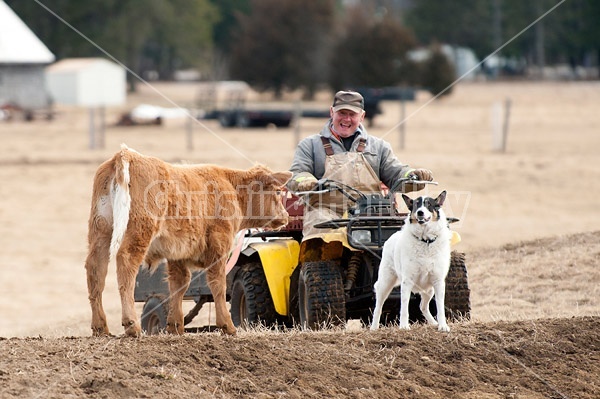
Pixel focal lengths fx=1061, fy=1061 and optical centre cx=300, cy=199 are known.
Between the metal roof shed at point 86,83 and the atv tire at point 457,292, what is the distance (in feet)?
174

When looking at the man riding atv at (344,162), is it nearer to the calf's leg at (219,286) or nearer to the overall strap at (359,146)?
the overall strap at (359,146)

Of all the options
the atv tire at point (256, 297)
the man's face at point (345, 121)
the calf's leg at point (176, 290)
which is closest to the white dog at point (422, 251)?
the man's face at point (345, 121)

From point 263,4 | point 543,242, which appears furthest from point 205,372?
point 263,4

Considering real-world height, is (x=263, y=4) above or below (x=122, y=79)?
above

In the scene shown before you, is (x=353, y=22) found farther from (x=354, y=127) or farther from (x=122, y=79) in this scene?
(x=354, y=127)

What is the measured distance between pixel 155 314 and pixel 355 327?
2.17 meters

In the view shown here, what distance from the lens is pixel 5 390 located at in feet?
20.1

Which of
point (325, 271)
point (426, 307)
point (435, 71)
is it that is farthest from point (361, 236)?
point (435, 71)

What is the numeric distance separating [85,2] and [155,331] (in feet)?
237

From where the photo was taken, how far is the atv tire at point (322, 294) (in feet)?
29.1

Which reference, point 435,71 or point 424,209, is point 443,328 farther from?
point 435,71

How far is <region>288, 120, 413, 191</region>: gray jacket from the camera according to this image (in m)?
9.67

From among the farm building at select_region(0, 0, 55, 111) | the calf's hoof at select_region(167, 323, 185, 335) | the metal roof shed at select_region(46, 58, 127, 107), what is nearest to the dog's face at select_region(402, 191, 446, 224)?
the calf's hoof at select_region(167, 323, 185, 335)

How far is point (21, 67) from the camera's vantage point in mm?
56688
